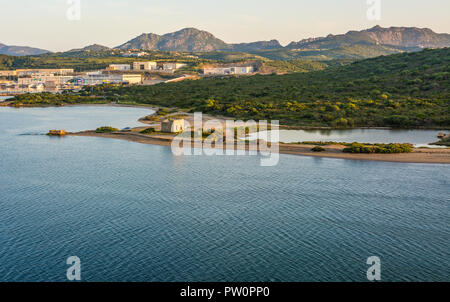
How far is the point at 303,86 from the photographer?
333 ft

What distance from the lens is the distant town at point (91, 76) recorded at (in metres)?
159

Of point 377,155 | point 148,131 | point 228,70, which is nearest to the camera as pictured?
point 377,155

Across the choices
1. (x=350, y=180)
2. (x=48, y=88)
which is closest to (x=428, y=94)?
(x=350, y=180)

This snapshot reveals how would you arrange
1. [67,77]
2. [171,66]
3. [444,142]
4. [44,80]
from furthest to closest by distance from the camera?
[171,66] < [67,77] < [44,80] < [444,142]

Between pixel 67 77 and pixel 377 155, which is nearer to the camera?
pixel 377 155

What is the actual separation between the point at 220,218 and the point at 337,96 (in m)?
63.0

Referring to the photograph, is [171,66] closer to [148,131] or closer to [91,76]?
[91,76]

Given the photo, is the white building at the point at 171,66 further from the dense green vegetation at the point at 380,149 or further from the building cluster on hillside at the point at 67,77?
the dense green vegetation at the point at 380,149

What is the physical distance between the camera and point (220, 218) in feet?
91.8

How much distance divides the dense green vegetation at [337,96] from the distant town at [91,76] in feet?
90.5

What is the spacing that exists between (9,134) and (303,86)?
212 feet

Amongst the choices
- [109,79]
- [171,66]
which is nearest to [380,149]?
[109,79]

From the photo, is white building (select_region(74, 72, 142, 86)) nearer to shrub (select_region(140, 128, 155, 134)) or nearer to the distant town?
the distant town

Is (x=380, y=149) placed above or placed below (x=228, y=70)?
below
